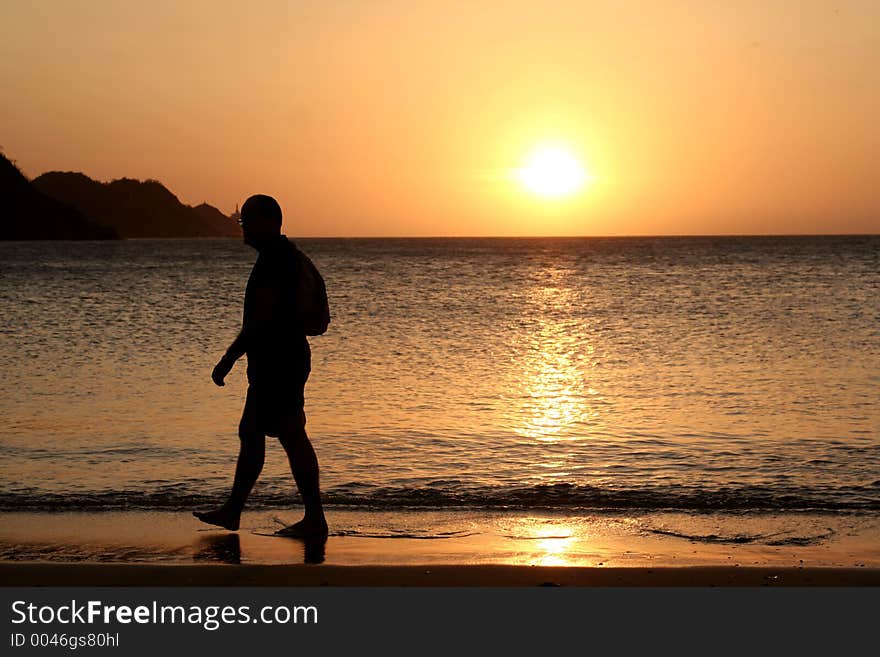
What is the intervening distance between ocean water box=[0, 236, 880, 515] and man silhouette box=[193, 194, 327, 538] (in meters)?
1.08

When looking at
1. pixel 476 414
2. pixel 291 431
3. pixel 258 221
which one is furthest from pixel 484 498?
pixel 476 414

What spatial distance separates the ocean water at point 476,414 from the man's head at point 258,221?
2.10 meters

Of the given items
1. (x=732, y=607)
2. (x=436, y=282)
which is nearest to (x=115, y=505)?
(x=732, y=607)

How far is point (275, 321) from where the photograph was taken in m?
5.87

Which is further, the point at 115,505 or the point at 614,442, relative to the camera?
the point at 614,442

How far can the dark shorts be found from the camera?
5984 mm

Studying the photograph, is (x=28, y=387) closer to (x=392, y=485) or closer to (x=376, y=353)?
(x=376, y=353)

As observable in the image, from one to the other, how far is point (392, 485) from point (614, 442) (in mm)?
2675

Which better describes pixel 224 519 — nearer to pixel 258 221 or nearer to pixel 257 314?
pixel 257 314

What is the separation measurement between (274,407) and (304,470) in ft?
1.30

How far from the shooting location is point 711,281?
2063 inches

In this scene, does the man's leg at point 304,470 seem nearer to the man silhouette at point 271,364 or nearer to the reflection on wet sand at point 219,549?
the man silhouette at point 271,364

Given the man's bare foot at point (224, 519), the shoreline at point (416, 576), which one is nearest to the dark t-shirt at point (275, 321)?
the man's bare foot at point (224, 519)

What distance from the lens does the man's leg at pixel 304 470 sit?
6.02 metres
